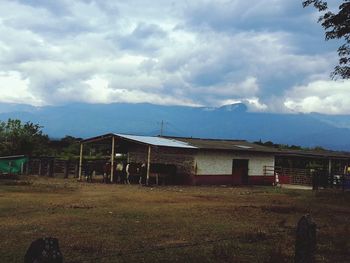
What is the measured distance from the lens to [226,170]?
123 ft

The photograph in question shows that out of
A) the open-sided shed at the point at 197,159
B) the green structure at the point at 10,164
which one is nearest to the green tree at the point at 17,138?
the green structure at the point at 10,164

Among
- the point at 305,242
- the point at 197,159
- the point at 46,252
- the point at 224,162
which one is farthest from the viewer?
the point at 224,162

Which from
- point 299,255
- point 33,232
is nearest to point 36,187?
point 33,232

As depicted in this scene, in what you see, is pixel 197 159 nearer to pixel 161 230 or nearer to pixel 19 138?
pixel 19 138

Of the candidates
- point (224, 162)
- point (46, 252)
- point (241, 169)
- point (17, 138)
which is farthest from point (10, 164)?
point (46, 252)

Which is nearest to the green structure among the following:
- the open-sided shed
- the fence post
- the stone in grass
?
the open-sided shed

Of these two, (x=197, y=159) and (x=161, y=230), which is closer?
(x=161, y=230)

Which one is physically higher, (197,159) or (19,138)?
(19,138)

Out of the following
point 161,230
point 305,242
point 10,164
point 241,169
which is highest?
point 241,169

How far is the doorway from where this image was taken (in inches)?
1507

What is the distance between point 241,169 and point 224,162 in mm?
2285

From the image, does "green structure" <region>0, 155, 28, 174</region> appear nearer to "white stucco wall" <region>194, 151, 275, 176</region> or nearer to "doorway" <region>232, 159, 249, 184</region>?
"white stucco wall" <region>194, 151, 275, 176</region>

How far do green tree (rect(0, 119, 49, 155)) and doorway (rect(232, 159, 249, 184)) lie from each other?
18565 millimetres

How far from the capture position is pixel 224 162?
37.2m
